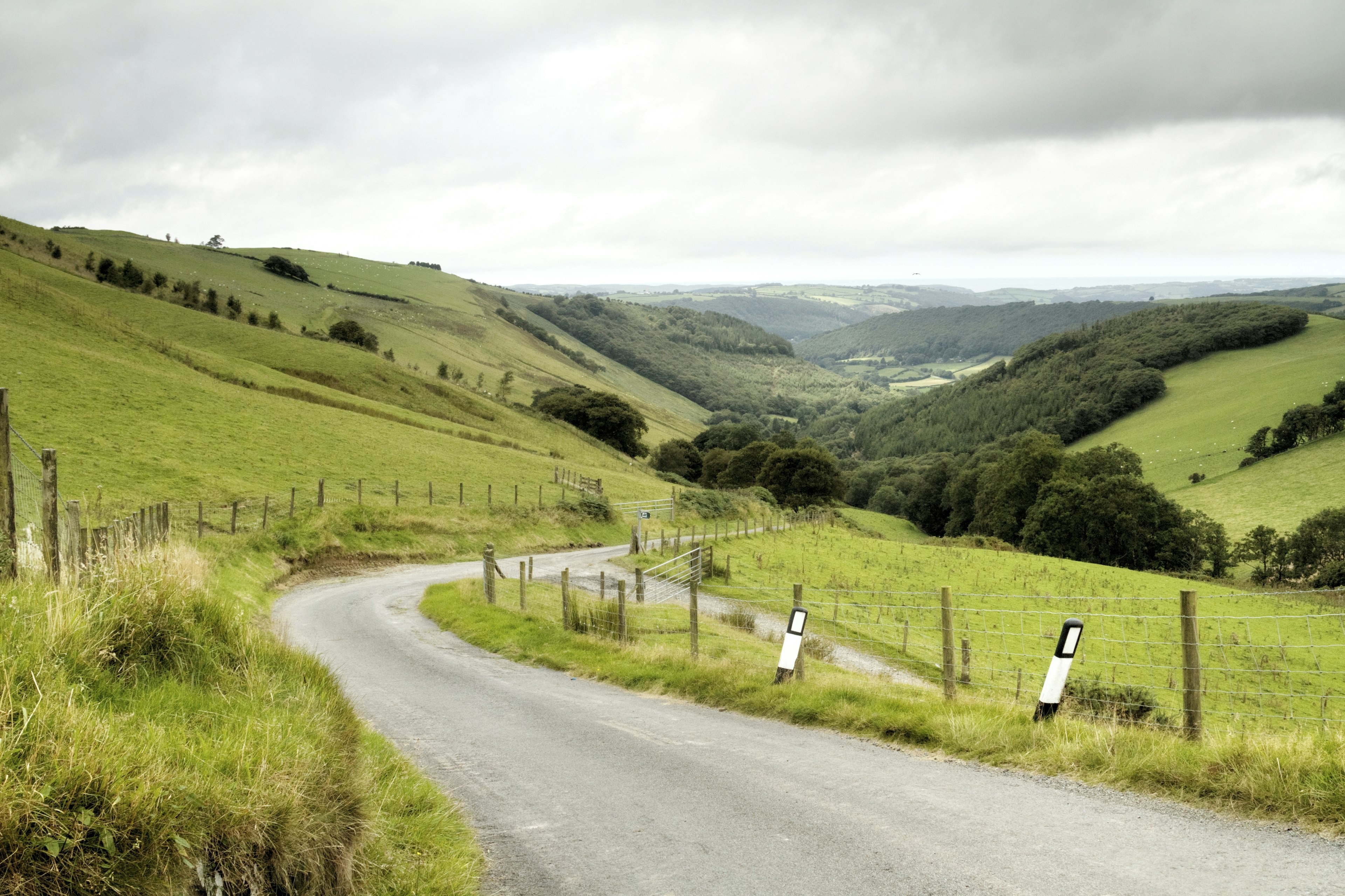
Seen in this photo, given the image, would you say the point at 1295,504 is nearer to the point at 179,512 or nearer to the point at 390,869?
the point at 179,512

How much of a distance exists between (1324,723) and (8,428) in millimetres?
13526

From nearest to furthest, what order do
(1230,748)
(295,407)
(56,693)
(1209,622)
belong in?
1. (56,693)
2. (1230,748)
3. (1209,622)
4. (295,407)

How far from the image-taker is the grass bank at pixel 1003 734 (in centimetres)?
662

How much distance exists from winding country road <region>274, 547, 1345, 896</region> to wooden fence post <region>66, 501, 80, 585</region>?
3897 millimetres

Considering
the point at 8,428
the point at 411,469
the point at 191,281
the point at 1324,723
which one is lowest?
the point at 411,469

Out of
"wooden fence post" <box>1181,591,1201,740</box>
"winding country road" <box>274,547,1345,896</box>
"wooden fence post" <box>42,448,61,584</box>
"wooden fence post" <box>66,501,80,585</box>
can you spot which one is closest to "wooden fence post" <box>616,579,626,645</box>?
"winding country road" <box>274,547,1345,896</box>

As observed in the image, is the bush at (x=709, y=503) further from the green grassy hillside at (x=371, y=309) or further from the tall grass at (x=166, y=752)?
the tall grass at (x=166, y=752)

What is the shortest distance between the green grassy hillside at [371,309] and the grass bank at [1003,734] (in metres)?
80.2

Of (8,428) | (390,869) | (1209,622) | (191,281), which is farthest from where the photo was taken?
(191,281)

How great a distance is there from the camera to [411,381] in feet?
274

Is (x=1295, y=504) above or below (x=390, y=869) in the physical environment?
below

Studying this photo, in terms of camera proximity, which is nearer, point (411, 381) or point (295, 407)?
point (295, 407)

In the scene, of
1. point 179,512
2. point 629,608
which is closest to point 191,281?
point 179,512

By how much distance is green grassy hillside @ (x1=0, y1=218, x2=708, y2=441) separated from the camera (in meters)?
117
